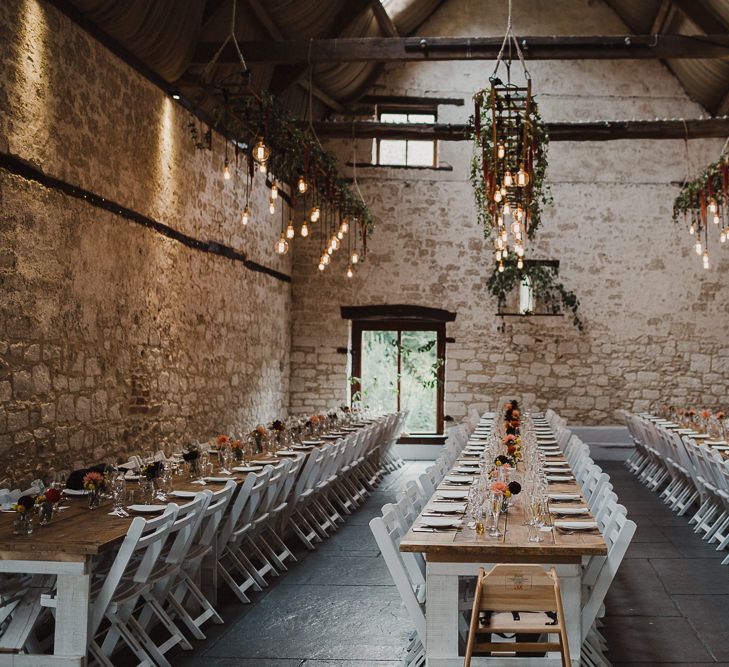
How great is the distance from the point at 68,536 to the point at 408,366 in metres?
10.8

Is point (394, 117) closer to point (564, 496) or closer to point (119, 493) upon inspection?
point (564, 496)

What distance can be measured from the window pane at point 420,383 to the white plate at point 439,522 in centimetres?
1002

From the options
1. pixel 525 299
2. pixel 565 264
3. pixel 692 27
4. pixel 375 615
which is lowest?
pixel 375 615

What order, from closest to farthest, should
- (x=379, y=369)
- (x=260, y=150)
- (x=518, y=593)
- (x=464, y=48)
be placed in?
(x=518, y=593)
(x=260, y=150)
(x=464, y=48)
(x=379, y=369)

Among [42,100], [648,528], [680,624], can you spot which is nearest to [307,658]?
[680,624]

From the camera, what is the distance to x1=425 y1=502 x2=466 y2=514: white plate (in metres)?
4.79

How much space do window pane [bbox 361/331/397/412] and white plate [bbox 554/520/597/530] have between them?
10.1 metres

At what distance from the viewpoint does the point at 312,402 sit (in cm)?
1456

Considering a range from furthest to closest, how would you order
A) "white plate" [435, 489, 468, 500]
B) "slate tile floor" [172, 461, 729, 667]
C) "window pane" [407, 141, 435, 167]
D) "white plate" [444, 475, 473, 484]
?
"window pane" [407, 141, 435, 167] → "white plate" [444, 475, 473, 484] → "white plate" [435, 489, 468, 500] → "slate tile floor" [172, 461, 729, 667]

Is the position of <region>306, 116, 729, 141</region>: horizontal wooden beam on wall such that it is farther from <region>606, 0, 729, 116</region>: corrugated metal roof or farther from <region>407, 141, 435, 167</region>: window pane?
<region>407, 141, 435, 167</region>: window pane

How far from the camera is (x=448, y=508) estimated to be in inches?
190

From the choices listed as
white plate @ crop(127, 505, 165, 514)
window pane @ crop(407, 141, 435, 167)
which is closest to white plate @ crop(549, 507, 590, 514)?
white plate @ crop(127, 505, 165, 514)

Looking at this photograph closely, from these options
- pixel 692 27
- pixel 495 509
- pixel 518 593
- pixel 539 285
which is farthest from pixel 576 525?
pixel 539 285

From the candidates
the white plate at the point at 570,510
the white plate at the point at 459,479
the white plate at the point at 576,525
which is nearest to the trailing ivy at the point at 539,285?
the white plate at the point at 459,479
